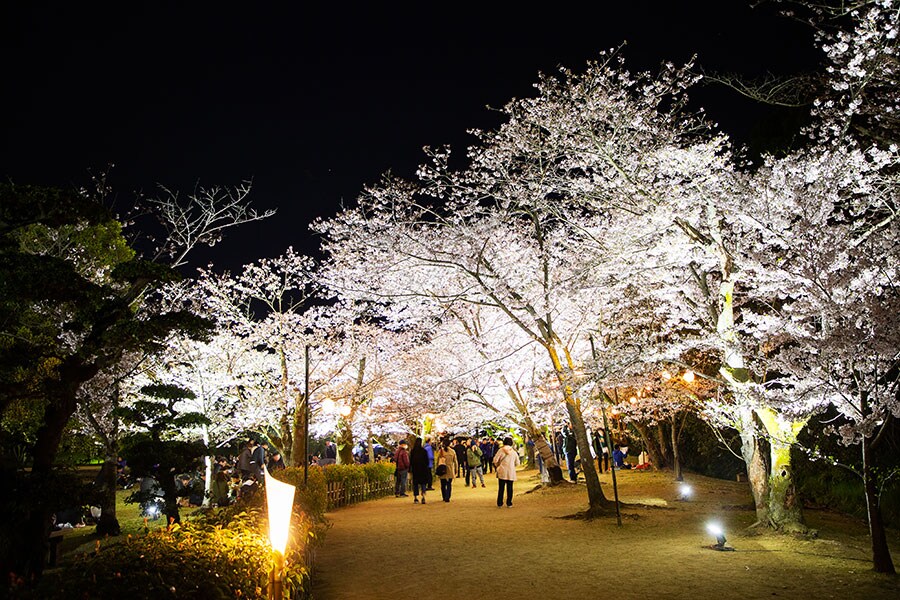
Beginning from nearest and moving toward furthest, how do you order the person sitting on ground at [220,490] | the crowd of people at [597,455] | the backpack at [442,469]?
1. the person sitting on ground at [220,490]
2. the backpack at [442,469]
3. the crowd of people at [597,455]

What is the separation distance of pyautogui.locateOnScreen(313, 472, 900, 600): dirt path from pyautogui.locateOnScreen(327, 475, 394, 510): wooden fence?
2.01 meters

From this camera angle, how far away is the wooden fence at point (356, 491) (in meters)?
15.0

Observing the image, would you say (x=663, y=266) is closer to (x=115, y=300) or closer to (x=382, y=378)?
(x=115, y=300)

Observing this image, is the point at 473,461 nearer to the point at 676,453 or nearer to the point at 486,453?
the point at 676,453

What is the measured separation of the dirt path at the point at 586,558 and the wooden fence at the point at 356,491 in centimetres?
201

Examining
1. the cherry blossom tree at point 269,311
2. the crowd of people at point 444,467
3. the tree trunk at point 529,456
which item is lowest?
the tree trunk at point 529,456

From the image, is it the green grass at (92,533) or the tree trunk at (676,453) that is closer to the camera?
the green grass at (92,533)

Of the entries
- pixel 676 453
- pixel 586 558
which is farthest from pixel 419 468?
pixel 676 453

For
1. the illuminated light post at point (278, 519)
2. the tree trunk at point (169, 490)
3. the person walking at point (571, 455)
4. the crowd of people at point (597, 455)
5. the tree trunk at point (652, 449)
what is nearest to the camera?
the illuminated light post at point (278, 519)

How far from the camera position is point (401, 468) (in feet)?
55.8

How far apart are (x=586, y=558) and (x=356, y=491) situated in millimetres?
10041

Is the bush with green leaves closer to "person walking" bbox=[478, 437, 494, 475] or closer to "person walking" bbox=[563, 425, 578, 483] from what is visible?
"person walking" bbox=[563, 425, 578, 483]

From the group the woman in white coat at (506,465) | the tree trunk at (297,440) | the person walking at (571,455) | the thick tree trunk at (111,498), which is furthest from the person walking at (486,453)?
the thick tree trunk at (111,498)

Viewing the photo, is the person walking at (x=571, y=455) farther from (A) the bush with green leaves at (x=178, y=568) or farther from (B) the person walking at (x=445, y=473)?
(A) the bush with green leaves at (x=178, y=568)
